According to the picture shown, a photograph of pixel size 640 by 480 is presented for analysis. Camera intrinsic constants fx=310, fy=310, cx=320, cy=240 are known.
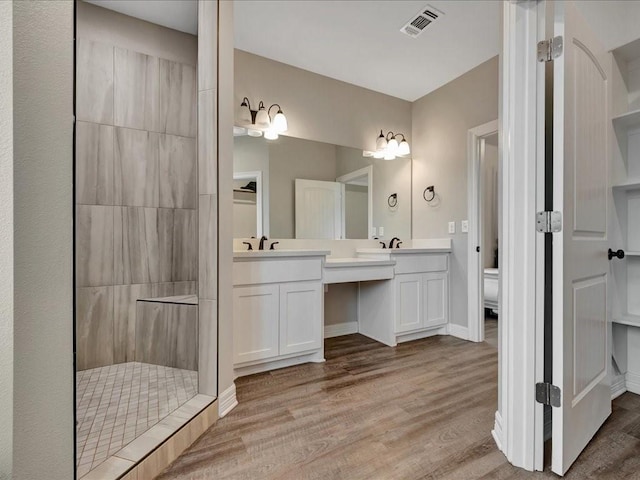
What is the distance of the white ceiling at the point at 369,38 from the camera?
2172 mm

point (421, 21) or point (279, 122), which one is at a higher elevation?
point (421, 21)

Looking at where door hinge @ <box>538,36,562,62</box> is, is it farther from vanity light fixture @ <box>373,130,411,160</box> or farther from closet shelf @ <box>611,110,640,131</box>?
vanity light fixture @ <box>373,130,411,160</box>

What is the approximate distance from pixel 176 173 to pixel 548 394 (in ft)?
8.40

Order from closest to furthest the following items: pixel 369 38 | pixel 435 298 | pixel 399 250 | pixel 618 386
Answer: pixel 618 386, pixel 369 38, pixel 399 250, pixel 435 298

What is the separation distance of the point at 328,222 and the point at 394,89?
1623mm

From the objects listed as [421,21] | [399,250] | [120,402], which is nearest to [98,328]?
[120,402]

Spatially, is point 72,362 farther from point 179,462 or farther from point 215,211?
point 215,211

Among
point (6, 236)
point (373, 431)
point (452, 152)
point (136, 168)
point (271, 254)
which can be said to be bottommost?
point (373, 431)

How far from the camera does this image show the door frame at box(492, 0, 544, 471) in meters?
1.25

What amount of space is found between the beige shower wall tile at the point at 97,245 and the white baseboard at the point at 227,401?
0.86 metres

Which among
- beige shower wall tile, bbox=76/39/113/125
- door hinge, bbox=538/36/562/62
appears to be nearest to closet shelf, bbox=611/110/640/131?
door hinge, bbox=538/36/562/62

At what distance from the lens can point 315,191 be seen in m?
2.98

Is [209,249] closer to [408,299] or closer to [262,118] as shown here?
[262,118]

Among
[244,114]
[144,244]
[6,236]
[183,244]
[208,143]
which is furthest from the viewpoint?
[244,114]
